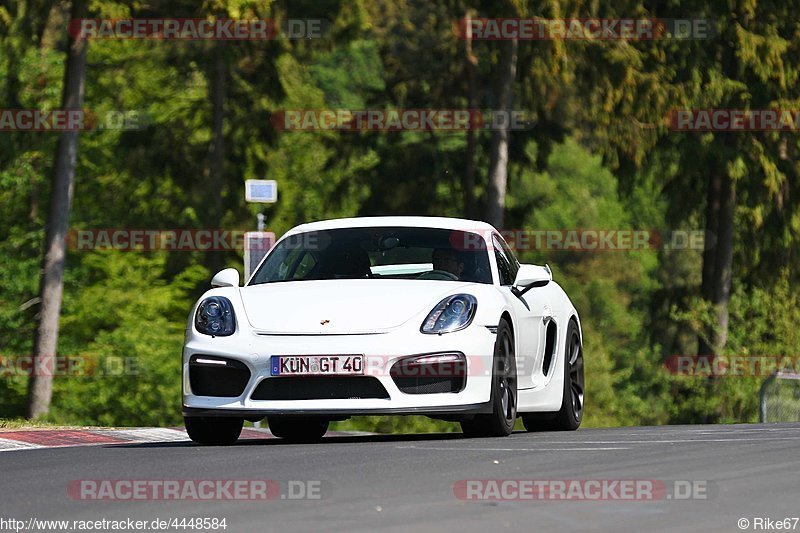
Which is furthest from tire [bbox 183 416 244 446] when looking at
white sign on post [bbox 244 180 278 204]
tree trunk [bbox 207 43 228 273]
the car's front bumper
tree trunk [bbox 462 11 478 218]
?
tree trunk [bbox 207 43 228 273]

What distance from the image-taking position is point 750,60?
3419 cm

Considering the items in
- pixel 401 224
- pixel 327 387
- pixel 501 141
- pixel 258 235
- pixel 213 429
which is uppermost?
pixel 501 141

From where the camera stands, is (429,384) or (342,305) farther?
(342,305)

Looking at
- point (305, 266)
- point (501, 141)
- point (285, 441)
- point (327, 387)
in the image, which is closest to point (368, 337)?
point (327, 387)

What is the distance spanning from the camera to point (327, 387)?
1139 cm

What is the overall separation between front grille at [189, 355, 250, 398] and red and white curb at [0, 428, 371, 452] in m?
1.27

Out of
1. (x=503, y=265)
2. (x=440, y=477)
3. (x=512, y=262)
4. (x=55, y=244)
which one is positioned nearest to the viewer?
(x=440, y=477)

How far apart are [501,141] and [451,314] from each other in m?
21.6

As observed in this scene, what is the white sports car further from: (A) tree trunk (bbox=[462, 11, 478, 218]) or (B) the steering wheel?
(A) tree trunk (bbox=[462, 11, 478, 218])

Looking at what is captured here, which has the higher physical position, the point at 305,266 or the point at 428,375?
the point at 305,266

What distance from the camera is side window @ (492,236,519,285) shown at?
1301cm

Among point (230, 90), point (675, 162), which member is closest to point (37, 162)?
point (230, 90)

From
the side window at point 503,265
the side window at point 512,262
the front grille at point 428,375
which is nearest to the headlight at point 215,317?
the front grille at point 428,375

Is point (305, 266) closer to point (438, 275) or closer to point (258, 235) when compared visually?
point (438, 275)
